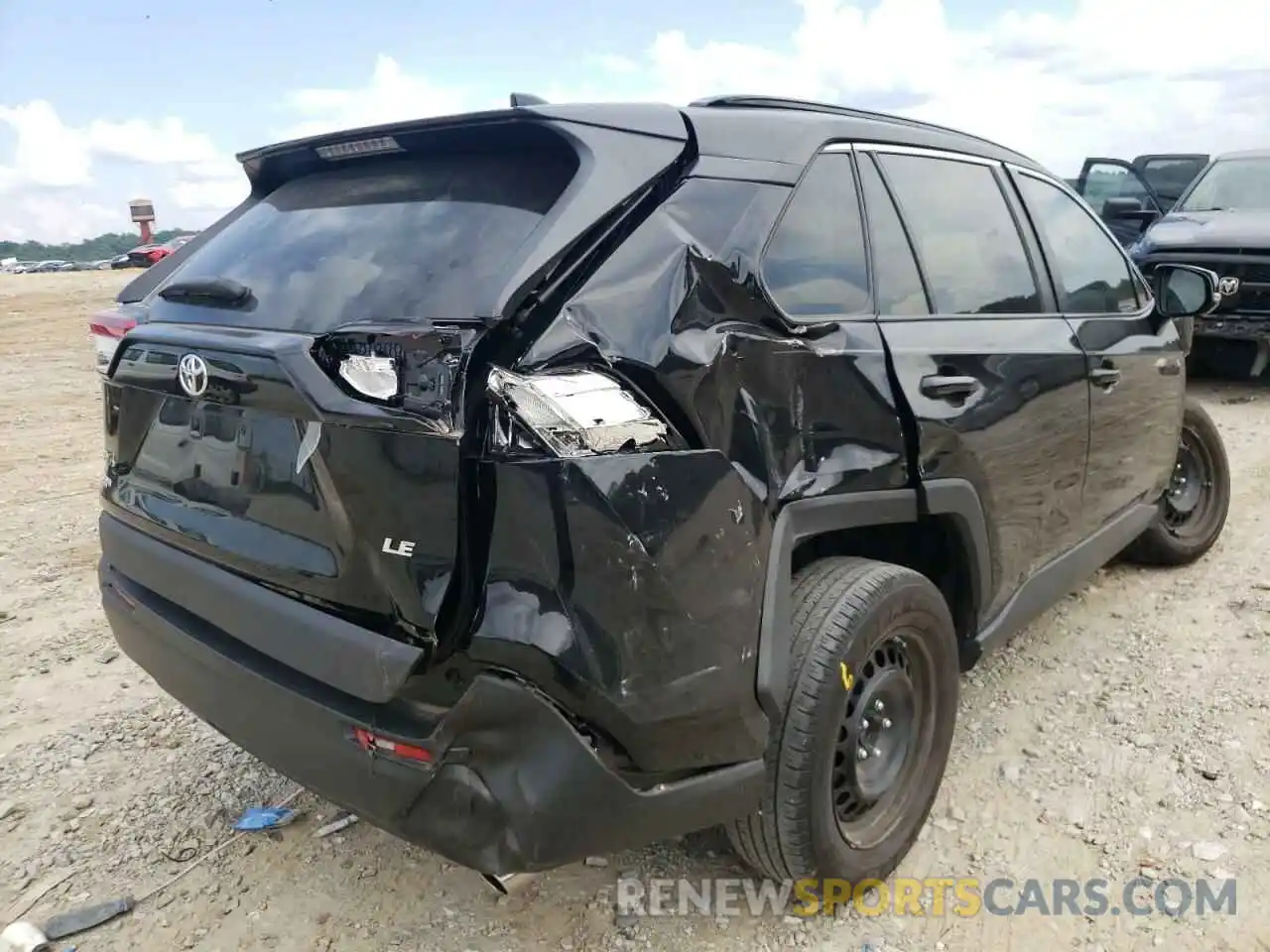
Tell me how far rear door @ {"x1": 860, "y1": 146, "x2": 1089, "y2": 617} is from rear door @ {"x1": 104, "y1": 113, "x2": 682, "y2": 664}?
0.90m

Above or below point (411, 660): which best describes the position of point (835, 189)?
above

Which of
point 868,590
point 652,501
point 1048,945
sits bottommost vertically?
point 1048,945

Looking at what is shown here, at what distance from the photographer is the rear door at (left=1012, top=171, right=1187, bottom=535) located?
325 centimetres

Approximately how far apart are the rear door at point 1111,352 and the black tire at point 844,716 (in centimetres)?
117

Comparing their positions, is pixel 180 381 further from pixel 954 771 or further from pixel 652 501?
pixel 954 771

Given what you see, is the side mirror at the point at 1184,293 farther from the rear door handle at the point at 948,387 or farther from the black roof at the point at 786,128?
the rear door handle at the point at 948,387

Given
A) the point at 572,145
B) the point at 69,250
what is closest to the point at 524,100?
the point at 572,145

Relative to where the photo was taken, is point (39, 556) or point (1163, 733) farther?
point (39, 556)

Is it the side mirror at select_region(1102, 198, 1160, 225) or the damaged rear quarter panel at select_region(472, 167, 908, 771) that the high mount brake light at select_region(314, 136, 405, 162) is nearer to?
the damaged rear quarter panel at select_region(472, 167, 908, 771)

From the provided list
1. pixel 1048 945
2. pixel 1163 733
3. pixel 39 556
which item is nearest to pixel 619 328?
pixel 1048 945

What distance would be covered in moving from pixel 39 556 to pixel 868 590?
429 cm

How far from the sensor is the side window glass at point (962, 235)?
104 inches

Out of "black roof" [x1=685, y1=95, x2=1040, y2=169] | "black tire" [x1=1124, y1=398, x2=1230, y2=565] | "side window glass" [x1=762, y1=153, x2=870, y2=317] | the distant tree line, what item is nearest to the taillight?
"black roof" [x1=685, y1=95, x2=1040, y2=169]

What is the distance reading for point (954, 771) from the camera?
295 centimetres
